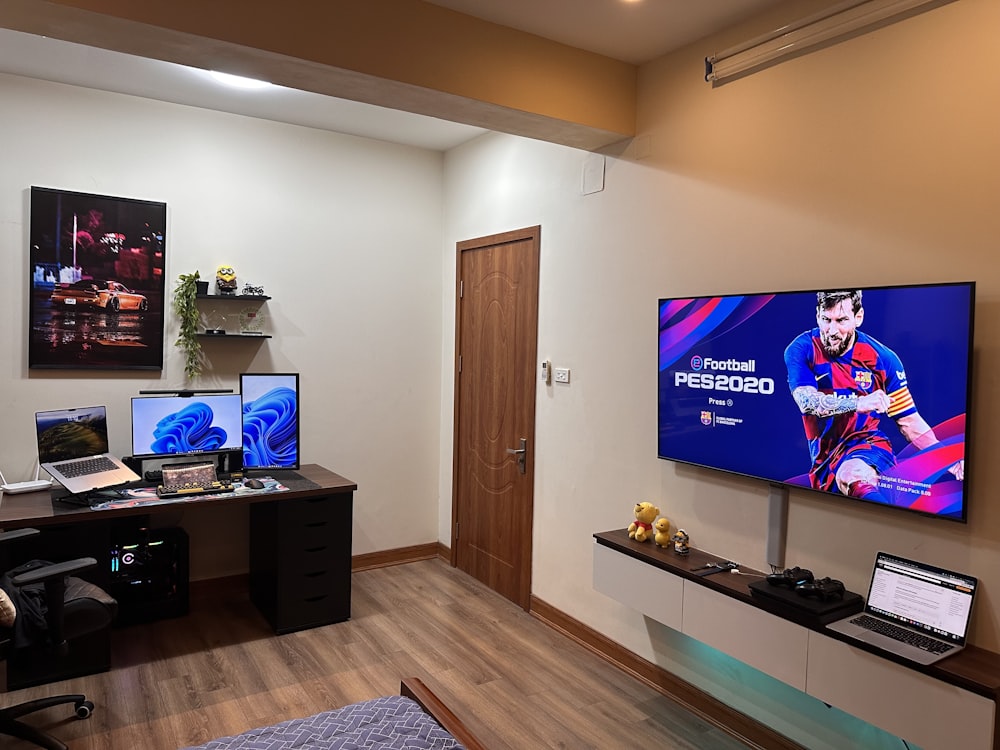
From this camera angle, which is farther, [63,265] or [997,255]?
[63,265]

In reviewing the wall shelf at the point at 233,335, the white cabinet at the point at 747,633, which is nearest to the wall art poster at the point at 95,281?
the wall shelf at the point at 233,335

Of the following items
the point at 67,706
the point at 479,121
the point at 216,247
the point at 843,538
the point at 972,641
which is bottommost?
the point at 67,706

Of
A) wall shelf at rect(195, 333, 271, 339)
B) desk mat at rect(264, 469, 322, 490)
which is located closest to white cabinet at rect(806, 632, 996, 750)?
desk mat at rect(264, 469, 322, 490)

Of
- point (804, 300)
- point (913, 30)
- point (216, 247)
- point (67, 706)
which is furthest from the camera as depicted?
point (216, 247)

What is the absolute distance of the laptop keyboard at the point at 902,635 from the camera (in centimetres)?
205

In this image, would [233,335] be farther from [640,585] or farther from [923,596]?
[923,596]

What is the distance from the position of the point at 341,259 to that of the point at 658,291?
2.25 meters

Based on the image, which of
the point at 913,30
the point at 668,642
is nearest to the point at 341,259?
the point at 668,642

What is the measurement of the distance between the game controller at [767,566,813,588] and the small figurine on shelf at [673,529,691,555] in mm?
471

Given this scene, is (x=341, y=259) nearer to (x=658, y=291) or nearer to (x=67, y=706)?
(x=658, y=291)

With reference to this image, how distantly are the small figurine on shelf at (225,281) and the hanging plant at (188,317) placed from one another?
11 centimetres

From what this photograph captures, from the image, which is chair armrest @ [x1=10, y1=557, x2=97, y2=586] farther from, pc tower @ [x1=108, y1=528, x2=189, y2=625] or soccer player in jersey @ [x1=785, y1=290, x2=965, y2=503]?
soccer player in jersey @ [x1=785, y1=290, x2=965, y2=503]

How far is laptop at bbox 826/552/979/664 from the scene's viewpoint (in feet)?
6.79

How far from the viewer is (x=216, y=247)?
13.7 feet
